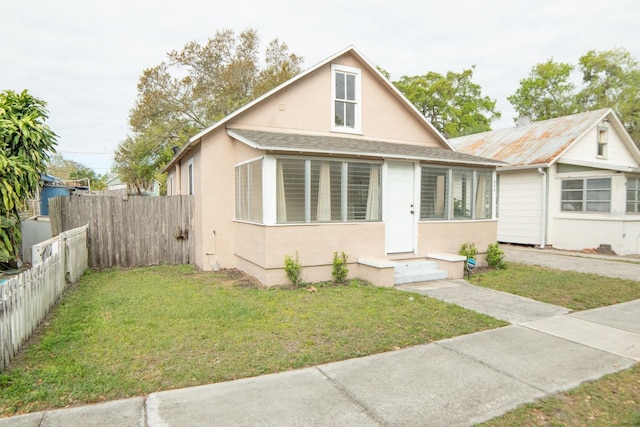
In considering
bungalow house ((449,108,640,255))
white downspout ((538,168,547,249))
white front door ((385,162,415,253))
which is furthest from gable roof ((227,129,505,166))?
white downspout ((538,168,547,249))

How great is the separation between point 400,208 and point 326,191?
7.17 ft

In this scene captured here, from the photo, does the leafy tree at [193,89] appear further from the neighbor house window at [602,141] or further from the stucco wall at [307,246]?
the stucco wall at [307,246]

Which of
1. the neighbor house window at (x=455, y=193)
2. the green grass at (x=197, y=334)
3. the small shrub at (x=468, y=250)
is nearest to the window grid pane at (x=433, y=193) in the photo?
the neighbor house window at (x=455, y=193)

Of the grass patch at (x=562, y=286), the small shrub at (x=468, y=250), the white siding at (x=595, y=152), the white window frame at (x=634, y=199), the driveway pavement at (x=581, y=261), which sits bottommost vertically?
the driveway pavement at (x=581, y=261)

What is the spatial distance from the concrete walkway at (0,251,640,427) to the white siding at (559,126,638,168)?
12218mm

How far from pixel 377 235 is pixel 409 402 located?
18.0 ft

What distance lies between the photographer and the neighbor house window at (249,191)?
7.90m

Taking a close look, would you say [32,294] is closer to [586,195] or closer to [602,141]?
[586,195]

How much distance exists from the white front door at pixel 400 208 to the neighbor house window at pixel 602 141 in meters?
12.4

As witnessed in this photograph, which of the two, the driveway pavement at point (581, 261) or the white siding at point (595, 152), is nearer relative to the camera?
the driveway pavement at point (581, 261)

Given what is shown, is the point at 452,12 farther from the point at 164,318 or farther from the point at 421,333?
the point at 164,318

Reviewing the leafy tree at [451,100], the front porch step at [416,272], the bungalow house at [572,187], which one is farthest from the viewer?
the leafy tree at [451,100]

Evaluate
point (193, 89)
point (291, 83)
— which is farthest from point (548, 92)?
point (291, 83)

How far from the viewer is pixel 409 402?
3.26 m
